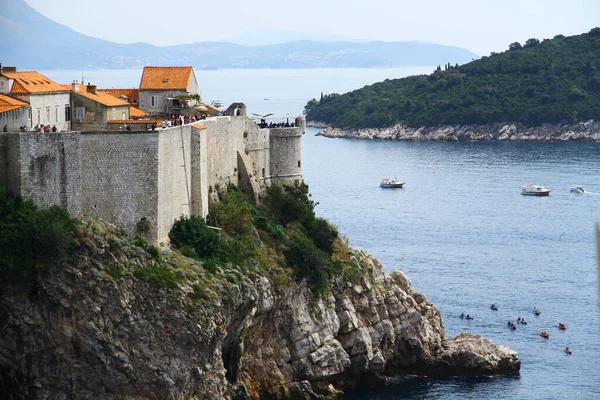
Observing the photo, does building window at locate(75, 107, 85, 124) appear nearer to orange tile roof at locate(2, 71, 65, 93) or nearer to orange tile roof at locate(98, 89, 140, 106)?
orange tile roof at locate(2, 71, 65, 93)

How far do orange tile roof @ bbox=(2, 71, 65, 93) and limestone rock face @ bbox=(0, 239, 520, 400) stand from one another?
29.9 ft

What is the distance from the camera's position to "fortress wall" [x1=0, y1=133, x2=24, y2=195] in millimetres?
52719

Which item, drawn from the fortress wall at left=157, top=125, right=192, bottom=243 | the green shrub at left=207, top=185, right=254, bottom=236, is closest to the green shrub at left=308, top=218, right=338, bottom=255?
the green shrub at left=207, top=185, right=254, bottom=236

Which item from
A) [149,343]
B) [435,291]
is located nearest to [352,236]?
[435,291]

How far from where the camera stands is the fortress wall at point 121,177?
177 ft

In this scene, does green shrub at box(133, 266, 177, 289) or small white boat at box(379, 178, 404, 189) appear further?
small white boat at box(379, 178, 404, 189)

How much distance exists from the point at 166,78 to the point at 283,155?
23.5ft

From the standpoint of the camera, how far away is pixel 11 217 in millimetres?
51844

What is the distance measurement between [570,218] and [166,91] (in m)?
58.9

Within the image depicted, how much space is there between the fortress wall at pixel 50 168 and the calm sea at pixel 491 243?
55.8ft

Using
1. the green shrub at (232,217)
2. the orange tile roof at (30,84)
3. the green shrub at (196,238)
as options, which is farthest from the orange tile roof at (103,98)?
the green shrub at (196,238)

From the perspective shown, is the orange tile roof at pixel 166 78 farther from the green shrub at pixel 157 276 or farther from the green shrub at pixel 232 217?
the green shrub at pixel 157 276

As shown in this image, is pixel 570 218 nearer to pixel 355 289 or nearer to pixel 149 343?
pixel 355 289

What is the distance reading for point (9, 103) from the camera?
5453 cm
